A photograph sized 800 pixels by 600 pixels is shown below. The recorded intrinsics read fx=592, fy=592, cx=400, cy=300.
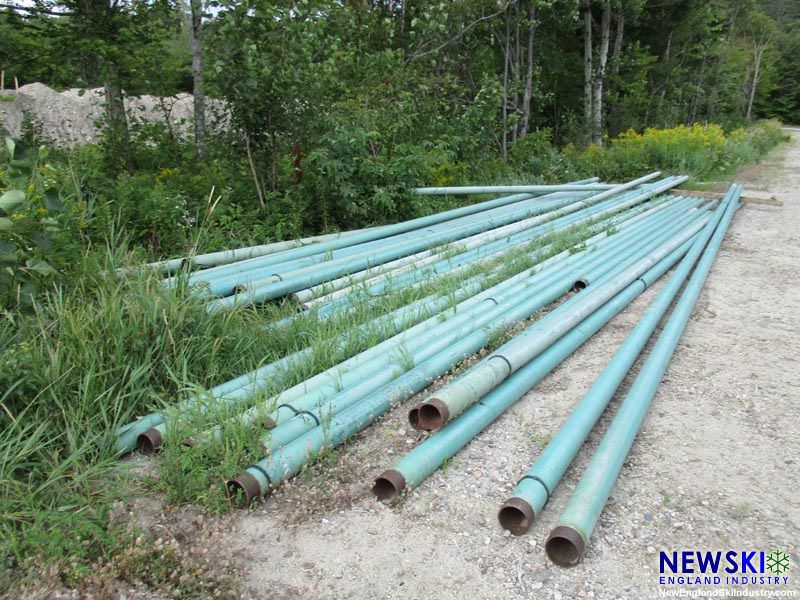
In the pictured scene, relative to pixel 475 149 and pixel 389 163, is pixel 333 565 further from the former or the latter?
pixel 475 149

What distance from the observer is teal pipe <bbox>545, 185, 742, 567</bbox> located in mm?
2277

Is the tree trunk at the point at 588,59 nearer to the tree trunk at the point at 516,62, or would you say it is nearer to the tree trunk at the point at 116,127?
the tree trunk at the point at 516,62

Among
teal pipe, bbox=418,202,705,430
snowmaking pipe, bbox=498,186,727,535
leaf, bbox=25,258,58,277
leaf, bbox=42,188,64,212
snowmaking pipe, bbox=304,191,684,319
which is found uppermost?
leaf, bbox=42,188,64,212

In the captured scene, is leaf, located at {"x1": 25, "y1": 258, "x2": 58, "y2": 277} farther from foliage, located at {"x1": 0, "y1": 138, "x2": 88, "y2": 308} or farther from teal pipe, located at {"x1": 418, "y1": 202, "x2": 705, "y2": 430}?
teal pipe, located at {"x1": 418, "y1": 202, "x2": 705, "y2": 430}

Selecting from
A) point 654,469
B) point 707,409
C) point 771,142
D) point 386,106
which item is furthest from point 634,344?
point 771,142

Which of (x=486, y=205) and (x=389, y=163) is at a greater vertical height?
(x=389, y=163)

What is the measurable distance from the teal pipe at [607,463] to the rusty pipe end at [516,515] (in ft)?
0.40

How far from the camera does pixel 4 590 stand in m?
2.09

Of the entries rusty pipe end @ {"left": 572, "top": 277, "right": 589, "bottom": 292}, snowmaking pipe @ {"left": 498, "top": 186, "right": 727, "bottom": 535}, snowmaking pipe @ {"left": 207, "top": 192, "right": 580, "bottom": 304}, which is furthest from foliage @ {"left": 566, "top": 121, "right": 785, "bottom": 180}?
snowmaking pipe @ {"left": 498, "top": 186, "right": 727, "bottom": 535}

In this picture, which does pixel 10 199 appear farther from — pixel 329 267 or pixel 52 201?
pixel 329 267

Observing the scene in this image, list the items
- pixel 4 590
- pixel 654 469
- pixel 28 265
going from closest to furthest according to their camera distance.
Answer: pixel 4 590
pixel 654 469
pixel 28 265

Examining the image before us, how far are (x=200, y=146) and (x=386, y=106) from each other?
2.56 metres

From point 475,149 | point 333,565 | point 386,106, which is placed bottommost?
point 333,565

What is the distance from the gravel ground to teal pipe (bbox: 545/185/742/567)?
10 centimetres
